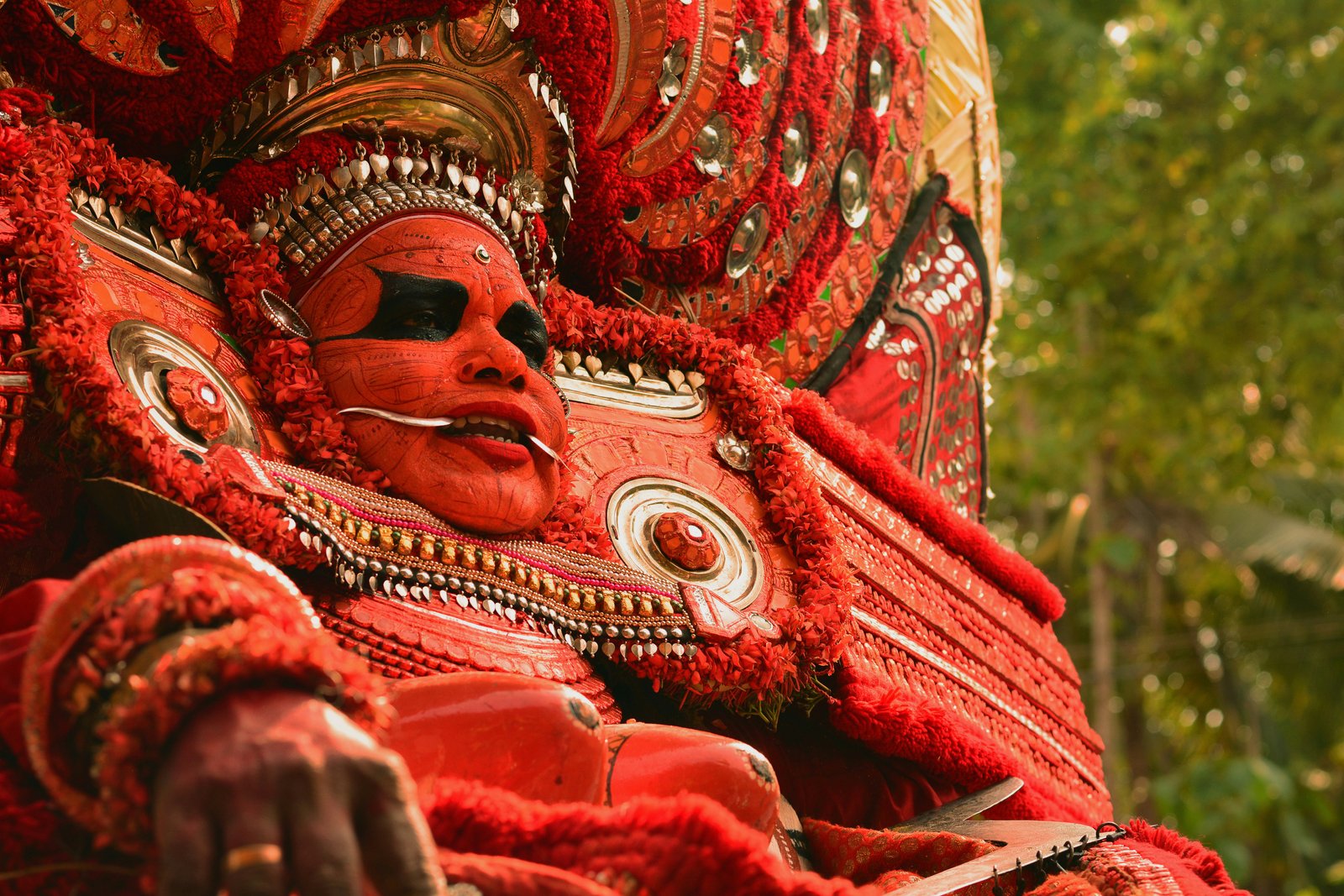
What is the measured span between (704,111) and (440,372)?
1049 millimetres

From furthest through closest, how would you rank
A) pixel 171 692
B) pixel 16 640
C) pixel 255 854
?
pixel 16 640, pixel 171 692, pixel 255 854

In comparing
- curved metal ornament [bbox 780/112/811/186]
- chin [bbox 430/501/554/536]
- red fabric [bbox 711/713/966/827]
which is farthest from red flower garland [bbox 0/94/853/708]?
curved metal ornament [bbox 780/112/811/186]

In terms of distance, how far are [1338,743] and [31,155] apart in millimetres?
10987

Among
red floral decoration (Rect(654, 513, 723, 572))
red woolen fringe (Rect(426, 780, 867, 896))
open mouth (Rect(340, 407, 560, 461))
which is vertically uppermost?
open mouth (Rect(340, 407, 560, 461))

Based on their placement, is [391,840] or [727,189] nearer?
[391,840]

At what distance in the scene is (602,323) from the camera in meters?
3.19

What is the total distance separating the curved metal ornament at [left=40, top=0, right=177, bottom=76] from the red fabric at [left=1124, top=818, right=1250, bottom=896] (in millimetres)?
2083

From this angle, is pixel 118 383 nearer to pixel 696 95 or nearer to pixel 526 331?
pixel 526 331

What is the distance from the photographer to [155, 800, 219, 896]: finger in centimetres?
131

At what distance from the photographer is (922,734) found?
2.87m

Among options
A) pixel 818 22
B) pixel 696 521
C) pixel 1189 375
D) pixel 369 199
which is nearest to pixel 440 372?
pixel 369 199

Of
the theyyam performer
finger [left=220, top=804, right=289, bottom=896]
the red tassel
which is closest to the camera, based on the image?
finger [left=220, top=804, right=289, bottom=896]

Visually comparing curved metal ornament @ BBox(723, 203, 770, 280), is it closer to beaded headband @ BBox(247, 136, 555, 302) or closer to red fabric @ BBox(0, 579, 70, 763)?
beaded headband @ BBox(247, 136, 555, 302)

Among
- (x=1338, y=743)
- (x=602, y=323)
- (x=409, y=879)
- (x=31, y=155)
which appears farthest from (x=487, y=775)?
(x=1338, y=743)
